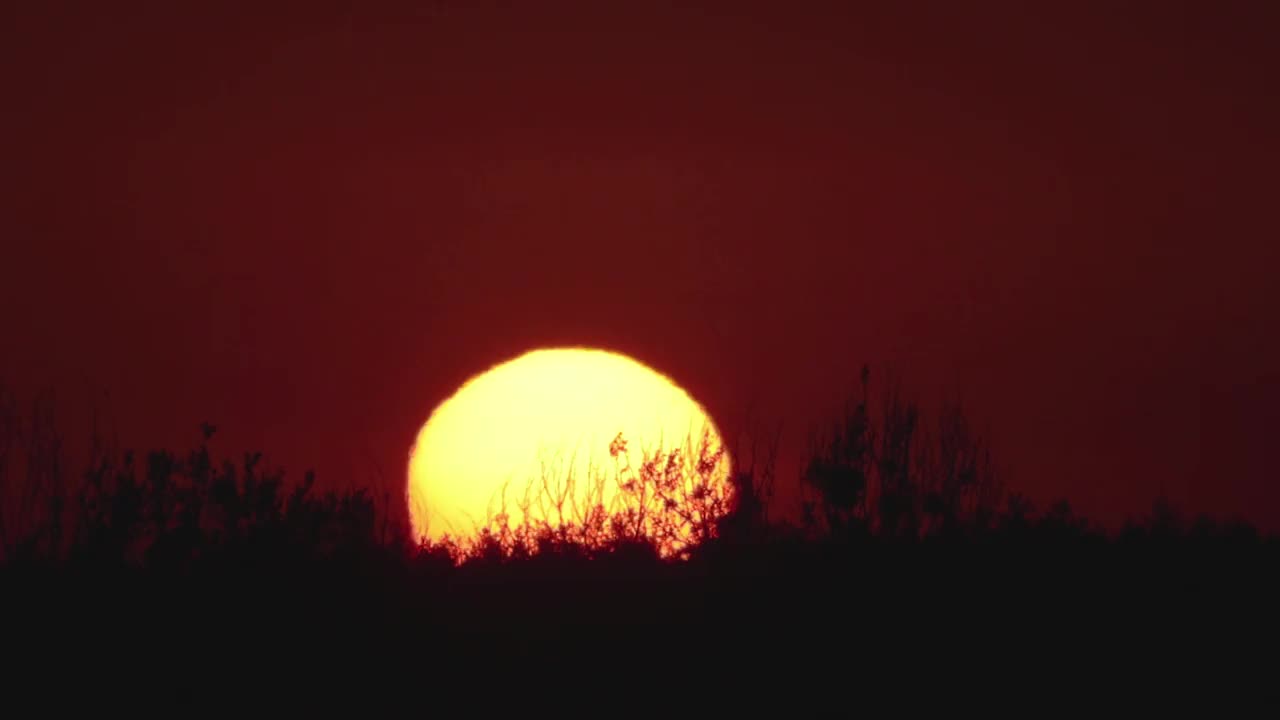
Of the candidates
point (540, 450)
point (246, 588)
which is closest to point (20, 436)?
point (246, 588)

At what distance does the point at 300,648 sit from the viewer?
30.6ft

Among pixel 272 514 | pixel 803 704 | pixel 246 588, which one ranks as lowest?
pixel 803 704

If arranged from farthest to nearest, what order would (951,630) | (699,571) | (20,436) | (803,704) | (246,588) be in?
1. (20,436)
2. (699,571)
3. (246,588)
4. (951,630)
5. (803,704)

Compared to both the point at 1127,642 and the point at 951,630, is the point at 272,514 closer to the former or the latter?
the point at 951,630

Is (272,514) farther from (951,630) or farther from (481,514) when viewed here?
(951,630)

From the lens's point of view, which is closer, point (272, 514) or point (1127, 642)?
point (1127, 642)

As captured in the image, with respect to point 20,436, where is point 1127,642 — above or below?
below

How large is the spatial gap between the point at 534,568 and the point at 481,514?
194 cm

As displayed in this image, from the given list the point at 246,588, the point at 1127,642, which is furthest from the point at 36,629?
the point at 1127,642

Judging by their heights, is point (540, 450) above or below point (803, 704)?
above

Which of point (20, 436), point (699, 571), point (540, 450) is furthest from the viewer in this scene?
point (540, 450)

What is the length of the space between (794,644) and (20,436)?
6.98 metres

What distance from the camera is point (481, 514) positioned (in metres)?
14.0

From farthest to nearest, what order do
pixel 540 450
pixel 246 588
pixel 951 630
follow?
1. pixel 540 450
2. pixel 246 588
3. pixel 951 630
